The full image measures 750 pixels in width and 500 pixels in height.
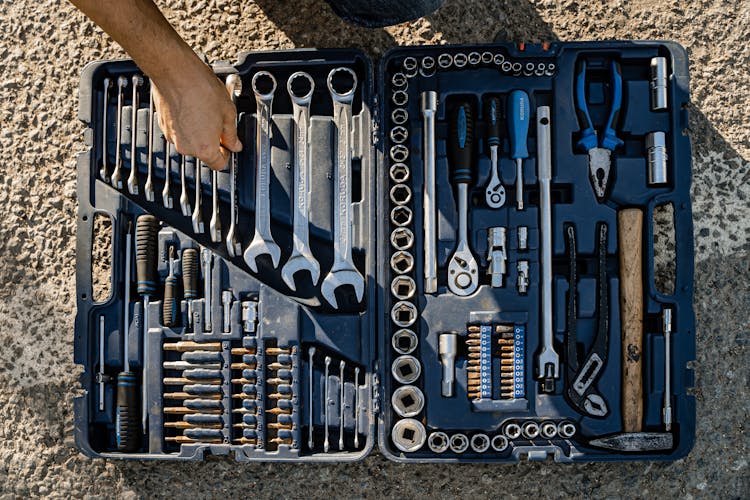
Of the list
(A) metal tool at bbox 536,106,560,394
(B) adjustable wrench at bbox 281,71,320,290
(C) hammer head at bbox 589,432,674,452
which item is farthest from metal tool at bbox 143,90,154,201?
(C) hammer head at bbox 589,432,674,452

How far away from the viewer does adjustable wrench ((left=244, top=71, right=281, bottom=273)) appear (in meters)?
1.21

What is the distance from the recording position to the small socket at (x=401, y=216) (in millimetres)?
1206

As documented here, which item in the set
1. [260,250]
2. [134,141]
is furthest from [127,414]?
[134,141]

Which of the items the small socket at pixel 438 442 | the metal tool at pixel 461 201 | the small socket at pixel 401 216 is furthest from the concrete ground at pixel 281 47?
the small socket at pixel 401 216

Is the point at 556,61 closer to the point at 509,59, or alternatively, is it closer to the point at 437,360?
the point at 509,59

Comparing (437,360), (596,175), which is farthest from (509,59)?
(437,360)

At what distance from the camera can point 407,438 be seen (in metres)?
1.20

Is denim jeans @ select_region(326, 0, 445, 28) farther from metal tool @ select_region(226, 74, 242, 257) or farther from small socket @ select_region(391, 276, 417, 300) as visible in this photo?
small socket @ select_region(391, 276, 417, 300)

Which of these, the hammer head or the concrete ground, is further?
the concrete ground

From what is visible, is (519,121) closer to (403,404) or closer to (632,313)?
(632,313)

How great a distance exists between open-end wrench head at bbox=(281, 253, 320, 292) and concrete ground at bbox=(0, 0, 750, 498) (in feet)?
1.17

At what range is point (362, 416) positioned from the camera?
1194mm

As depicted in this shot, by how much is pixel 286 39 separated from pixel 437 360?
2.13ft

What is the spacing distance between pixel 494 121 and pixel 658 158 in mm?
277
